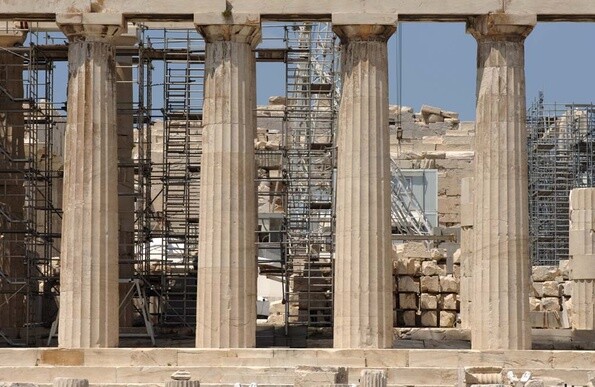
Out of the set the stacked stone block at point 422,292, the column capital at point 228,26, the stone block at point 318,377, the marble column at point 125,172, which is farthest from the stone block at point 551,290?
the stone block at point 318,377

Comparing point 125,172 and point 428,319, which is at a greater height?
point 125,172

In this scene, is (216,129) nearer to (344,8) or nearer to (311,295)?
(344,8)

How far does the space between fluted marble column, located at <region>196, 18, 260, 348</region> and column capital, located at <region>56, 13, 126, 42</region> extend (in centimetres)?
257

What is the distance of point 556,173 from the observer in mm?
94875

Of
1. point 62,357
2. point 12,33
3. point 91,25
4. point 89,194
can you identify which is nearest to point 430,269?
point 12,33

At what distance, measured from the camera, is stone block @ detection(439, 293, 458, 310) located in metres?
78.2

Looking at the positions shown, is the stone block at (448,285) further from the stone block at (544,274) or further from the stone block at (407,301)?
the stone block at (544,274)

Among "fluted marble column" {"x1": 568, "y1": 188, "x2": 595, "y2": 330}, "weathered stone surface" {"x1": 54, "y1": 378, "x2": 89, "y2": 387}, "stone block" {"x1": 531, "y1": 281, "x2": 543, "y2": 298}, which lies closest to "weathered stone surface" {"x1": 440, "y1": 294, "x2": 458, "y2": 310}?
"stone block" {"x1": 531, "y1": 281, "x2": 543, "y2": 298}

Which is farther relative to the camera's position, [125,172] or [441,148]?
[441,148]

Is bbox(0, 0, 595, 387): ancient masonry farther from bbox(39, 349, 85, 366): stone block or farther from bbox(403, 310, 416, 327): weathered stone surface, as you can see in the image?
bbox(403, 310, 416, 327): weathered stone surface

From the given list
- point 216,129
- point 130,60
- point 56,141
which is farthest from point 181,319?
point 56,141

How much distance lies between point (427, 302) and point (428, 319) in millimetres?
666

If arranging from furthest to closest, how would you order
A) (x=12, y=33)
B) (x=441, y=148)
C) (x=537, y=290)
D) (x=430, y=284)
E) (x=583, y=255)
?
(x=441, y=148)
(x=537, y=290)
(x=430, y=284)
(x=583, y=255)
(x=12, y=33)

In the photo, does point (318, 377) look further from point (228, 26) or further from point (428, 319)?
point (428, 319)
